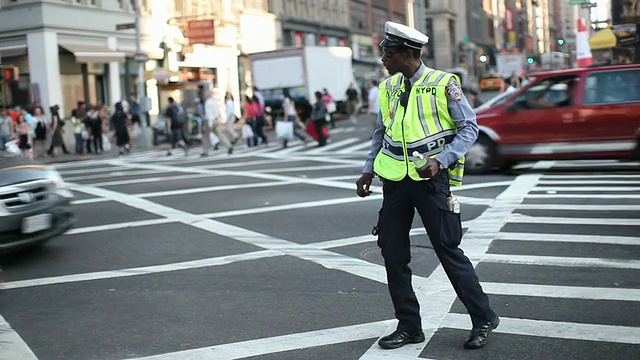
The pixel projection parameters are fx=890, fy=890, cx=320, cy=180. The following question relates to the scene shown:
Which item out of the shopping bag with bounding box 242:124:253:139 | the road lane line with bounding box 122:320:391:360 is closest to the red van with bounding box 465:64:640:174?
the road lane line with bounding box 122:320:391:360

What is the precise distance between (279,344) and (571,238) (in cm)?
438

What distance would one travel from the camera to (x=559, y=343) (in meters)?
5.31

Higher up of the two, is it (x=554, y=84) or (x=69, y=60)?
(x=69, y=60)

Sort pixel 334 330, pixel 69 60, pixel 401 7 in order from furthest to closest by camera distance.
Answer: pixel 401 7
pixel 69 60
pixel 334 330

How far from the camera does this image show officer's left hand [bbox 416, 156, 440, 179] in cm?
491

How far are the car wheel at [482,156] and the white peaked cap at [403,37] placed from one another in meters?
10.4

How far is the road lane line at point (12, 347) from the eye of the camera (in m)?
5.53

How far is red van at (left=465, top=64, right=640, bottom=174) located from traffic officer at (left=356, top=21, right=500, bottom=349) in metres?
10.1

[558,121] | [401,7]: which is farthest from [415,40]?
[401,7]

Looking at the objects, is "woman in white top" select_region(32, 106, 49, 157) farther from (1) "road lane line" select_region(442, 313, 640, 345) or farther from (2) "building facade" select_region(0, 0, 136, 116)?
(1) "road lane line" select_region(442, 313, 640, 345)

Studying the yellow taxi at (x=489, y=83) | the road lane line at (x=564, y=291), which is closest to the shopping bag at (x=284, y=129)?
the road lane line at (x=564, y=291)

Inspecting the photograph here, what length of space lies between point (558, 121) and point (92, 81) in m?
26.3

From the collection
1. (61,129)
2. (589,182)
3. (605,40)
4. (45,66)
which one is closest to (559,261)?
(589,182)

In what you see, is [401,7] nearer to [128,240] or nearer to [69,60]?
[69,60]
